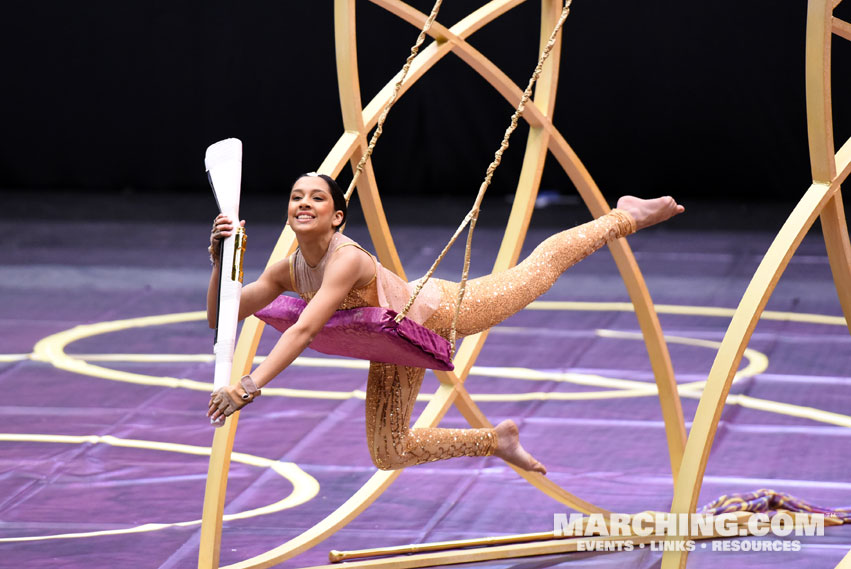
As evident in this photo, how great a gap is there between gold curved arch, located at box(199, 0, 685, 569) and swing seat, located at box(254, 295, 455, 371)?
44 cm

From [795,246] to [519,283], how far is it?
2.46 feet

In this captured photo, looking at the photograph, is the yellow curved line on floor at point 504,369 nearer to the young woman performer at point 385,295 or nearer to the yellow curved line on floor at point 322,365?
the yellow curved line on floor at point 322,365

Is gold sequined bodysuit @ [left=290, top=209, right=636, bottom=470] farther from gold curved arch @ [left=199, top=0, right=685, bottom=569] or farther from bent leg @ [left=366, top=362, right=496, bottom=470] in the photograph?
gold curved arch @ [left=199, top=0, right=685, bottom=569]

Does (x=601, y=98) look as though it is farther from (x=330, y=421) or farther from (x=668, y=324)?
(x=330, y=421)

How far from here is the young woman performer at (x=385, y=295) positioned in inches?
117

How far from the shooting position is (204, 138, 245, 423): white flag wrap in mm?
2830

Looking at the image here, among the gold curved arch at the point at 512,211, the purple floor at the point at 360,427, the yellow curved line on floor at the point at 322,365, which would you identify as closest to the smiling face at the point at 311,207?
the gold curved arch at the point at 512,211

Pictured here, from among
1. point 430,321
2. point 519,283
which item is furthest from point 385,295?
point 519,283

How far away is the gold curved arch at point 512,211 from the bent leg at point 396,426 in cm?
38

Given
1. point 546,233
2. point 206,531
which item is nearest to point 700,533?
point 206,531

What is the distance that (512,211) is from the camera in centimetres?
413

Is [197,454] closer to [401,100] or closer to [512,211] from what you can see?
[512,211]

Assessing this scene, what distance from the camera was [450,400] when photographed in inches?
163

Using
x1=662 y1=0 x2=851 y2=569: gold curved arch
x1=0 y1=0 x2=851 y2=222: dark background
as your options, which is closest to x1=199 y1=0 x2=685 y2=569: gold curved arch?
x1=662 y1=0 x2=851 y2=569: gold curved arch
